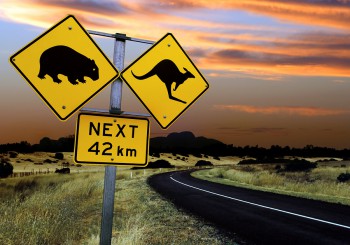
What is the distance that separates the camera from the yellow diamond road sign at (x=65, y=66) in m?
3.48

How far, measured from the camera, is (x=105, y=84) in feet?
12.3

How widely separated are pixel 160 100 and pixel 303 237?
20.0 ft

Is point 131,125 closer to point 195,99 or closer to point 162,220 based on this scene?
point 195,99

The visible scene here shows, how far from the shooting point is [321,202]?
14.7 metres

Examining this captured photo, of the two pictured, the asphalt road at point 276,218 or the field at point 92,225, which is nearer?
the field at point 92,225

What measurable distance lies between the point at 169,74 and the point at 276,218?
8.30m

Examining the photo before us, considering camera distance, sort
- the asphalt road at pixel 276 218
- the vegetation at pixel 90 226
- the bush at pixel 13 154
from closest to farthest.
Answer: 1. the vegetation at pixel 90 226
2. the asphalt road at pixel 276 218
3. the bush at pixel 13 154

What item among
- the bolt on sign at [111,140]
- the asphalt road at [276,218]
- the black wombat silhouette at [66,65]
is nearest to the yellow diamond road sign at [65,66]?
the black wombat silhouette at [66,65]

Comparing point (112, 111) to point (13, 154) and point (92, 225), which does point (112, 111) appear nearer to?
point (92, 225)

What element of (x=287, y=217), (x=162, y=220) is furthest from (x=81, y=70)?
(x=287, y=217)

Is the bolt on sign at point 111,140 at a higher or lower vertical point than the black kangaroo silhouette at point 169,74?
lower

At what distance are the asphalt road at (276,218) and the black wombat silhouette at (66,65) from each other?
5739 mm

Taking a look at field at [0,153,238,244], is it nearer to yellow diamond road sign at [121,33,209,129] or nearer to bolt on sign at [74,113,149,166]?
bolt on sign at [74,113,149,166]

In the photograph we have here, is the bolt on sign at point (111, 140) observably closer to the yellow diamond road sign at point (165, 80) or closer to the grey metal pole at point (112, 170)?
the grey metal pole at point (112, 170)
